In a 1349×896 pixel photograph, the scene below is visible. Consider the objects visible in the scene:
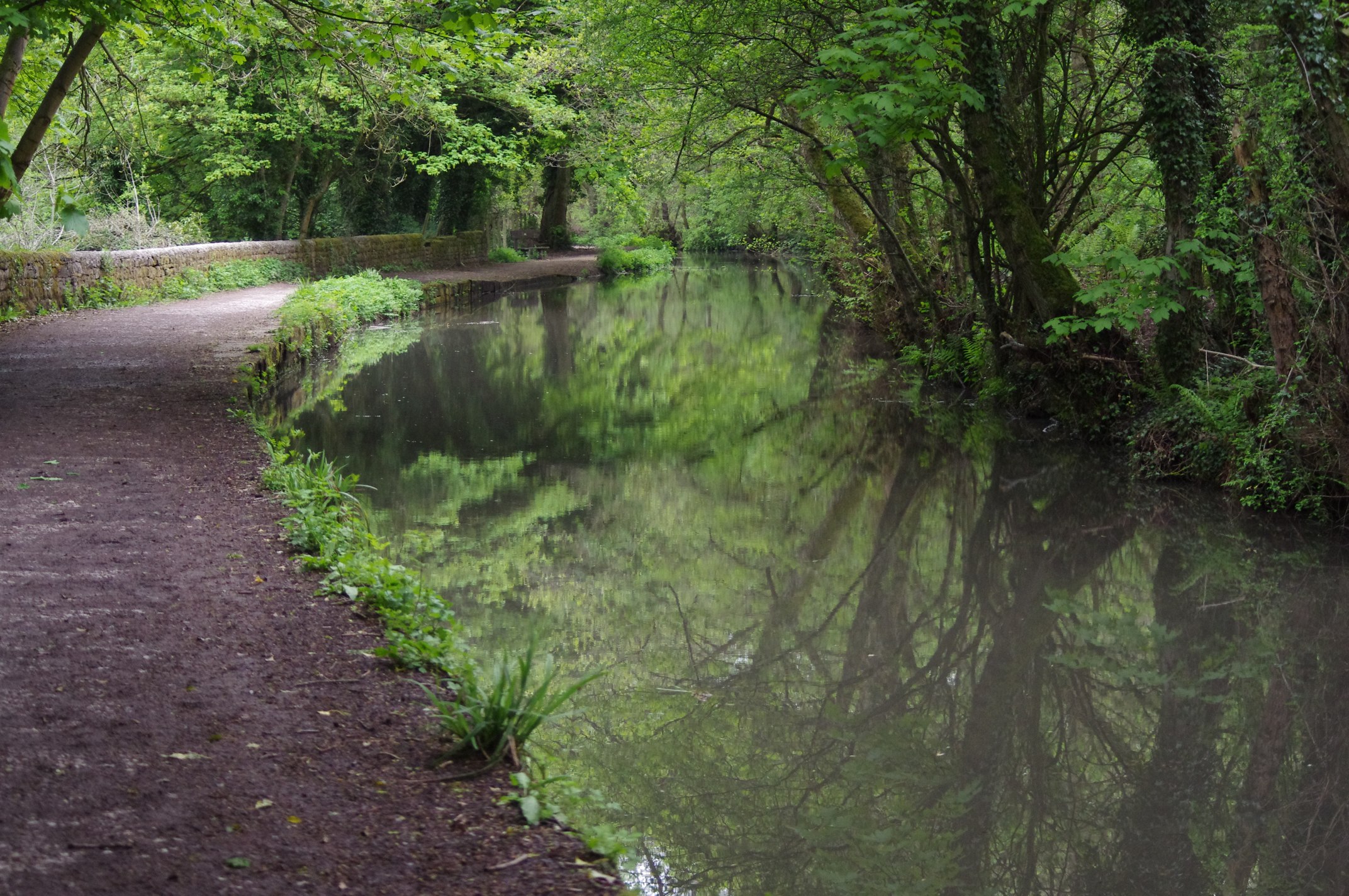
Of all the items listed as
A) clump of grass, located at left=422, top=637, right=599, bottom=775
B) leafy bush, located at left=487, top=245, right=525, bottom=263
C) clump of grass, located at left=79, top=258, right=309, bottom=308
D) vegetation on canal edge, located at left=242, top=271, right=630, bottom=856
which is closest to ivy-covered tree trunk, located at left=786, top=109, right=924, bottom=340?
vegetation on canal edge, located at left=242, top=271, right=630, bottom=856

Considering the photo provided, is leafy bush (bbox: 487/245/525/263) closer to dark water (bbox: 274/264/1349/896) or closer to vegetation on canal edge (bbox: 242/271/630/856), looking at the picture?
dark water (bbox: 274/264/1349/896)

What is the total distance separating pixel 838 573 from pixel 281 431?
6239 millimetres

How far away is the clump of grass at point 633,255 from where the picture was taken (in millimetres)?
41156

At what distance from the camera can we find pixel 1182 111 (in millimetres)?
9844

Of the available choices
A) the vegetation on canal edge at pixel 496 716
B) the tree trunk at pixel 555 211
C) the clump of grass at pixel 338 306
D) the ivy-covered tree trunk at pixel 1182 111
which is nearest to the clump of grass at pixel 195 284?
the clump of grass at pixel 338 306

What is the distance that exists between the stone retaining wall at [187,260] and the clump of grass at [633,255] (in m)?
5.76

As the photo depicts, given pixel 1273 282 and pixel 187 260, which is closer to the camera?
pixel 1273 282

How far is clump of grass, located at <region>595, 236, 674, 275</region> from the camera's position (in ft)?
135

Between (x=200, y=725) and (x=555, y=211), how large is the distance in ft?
147

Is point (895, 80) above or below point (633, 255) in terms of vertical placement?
above

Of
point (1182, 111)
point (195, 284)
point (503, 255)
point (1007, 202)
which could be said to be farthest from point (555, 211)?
point (1182, 111)

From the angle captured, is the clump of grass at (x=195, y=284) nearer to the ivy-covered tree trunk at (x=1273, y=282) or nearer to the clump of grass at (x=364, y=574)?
the clump of grass at (x=364, y=574)

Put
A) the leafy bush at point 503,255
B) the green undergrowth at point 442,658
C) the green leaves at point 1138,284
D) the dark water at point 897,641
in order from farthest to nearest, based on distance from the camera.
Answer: the leafy bush at point 503,255, the green leaves at point 1138,284, the dark water at point 897,641, the green undergrowth at point 442,658

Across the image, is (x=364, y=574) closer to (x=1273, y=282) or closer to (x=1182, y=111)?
(x=1273, y=282)
